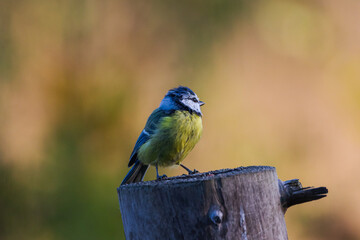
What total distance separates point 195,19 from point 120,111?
1383mm

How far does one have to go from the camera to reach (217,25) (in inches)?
188

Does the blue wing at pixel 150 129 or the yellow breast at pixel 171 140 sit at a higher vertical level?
the blue wing at pixel 150 129

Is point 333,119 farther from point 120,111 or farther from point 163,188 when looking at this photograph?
point 163,188

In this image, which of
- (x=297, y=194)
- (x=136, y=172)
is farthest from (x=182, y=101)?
(x=297, y=194)

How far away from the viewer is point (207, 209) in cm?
139

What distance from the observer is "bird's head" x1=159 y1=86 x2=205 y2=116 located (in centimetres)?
292

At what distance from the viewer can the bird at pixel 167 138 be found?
2727mm

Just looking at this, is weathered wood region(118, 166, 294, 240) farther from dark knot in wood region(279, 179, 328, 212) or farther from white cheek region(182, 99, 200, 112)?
white cheek region(182, 99, 200, 112)

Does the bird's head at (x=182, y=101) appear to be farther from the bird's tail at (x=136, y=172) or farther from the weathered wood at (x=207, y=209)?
the weathered wood at (x=207, y=209)

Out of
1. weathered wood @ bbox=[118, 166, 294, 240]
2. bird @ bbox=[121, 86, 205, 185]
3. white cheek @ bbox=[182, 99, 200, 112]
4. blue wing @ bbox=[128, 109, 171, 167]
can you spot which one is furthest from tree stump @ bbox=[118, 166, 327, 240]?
white cheek @ bbox=[182, 99, 200, 112]

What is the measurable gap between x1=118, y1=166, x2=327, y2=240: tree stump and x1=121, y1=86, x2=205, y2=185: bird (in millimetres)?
1168

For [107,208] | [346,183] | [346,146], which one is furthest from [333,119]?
[107,208]

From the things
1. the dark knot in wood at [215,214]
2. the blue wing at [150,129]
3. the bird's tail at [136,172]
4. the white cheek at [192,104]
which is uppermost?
the white cheek at [192,104]

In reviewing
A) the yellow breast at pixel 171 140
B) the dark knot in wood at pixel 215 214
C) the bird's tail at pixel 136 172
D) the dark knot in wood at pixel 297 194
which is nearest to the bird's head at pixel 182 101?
the yellow breast at pixel 171 140
